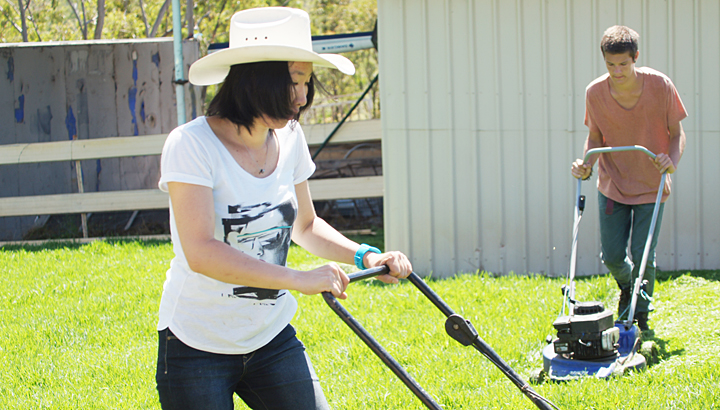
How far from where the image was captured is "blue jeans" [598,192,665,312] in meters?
4.70

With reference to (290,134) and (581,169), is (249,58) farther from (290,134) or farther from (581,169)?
(581,169)

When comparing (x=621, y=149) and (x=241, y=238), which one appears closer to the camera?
(x=241, y=238)

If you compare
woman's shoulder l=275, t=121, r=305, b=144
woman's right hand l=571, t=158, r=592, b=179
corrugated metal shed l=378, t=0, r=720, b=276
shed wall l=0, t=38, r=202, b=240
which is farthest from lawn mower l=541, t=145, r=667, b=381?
shed wall l=0, t=38, r=202, b=240

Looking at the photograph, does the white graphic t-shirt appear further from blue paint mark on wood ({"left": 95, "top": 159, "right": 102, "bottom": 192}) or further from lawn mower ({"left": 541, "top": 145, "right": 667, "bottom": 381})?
blue paint mark on wood ({"left": 95, "top": 159, "right": 102, "bottom": 192})

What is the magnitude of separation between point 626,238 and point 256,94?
11.4 feet

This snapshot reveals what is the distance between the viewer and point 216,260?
198 centimetres

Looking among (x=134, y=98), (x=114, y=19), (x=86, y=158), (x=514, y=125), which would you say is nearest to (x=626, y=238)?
(x=514, y=125)

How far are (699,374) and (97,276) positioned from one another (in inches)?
210

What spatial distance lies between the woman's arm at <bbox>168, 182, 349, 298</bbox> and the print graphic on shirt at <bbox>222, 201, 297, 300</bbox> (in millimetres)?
156

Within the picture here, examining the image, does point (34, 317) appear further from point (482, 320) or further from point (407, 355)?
point (482, 320)

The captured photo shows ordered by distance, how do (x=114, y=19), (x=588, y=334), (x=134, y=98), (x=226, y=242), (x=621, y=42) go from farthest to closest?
(x=114, y=19) → (x=134, y=98) → (x=621, y=42) → (x=588, y=334) → (x=226, y=242)

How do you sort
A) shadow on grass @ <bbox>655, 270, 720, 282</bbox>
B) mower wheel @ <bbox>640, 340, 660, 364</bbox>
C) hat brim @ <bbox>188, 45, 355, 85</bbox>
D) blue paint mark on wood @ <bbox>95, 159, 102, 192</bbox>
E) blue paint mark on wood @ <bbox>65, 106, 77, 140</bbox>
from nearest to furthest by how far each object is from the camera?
hat brim @ <bbox>188, 45, 355, 85</bbox> → mower wheel @ <bbox>640, 340, 660, 364</bbox> → shadow on grass @ <bbox>655, 270, 720, 282</bbox> → blue paint mark on wood @ <bbox>65, 106, 77, 140</bbox> → blue paint mark on wood @ <bbox>95, 159, 102, 192</bbox>

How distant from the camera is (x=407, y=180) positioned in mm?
6934

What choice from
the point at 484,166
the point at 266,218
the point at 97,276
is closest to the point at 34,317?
the point at 97,276
